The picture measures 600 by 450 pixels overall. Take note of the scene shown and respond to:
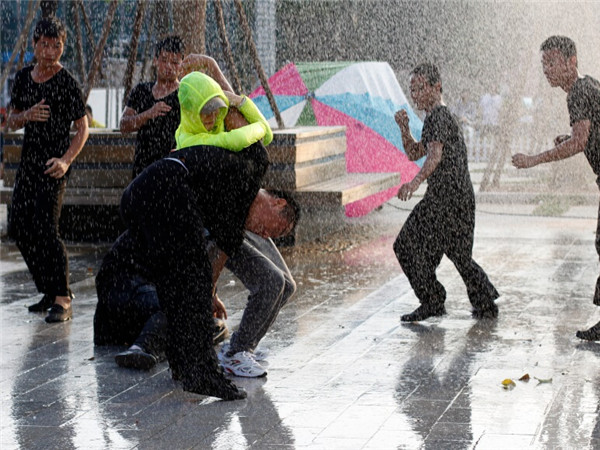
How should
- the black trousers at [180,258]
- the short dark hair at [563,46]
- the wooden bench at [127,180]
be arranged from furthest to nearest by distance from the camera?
the wooden bench at [127,180]
the short dark hair at [563,46]
the black trousers at [180,258]

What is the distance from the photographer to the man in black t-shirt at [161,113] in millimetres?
7562

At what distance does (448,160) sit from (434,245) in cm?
54

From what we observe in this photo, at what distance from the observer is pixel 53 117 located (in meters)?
7.97

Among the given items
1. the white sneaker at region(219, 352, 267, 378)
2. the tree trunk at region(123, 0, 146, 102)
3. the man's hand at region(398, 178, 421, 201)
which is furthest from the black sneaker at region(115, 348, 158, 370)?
the tree trunk at region(123, 0, 146, 102)

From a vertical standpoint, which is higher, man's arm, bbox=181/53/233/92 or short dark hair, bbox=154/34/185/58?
short dark hair, bbox=154/34/185/58

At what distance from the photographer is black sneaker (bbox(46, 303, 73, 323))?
7723 millimetres

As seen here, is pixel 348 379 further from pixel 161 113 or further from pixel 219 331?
pixel 161 113

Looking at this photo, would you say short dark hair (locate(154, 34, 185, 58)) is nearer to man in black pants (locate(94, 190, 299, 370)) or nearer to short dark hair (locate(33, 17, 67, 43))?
short dark hair (locate(33, 17, 67, 43))

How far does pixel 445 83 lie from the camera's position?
87.6ft

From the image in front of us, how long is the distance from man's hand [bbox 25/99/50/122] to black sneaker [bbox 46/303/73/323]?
119cm

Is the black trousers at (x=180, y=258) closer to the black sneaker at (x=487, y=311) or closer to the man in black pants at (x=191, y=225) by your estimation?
the man in black pants at (x=191, y=225)

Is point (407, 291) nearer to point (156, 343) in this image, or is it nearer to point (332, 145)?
point (156, 343)

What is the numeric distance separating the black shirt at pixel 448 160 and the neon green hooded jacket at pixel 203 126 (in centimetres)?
192

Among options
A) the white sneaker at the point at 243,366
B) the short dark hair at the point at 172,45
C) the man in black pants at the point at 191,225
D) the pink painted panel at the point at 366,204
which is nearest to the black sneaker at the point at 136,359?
the white sneaker at the point at 243,366
